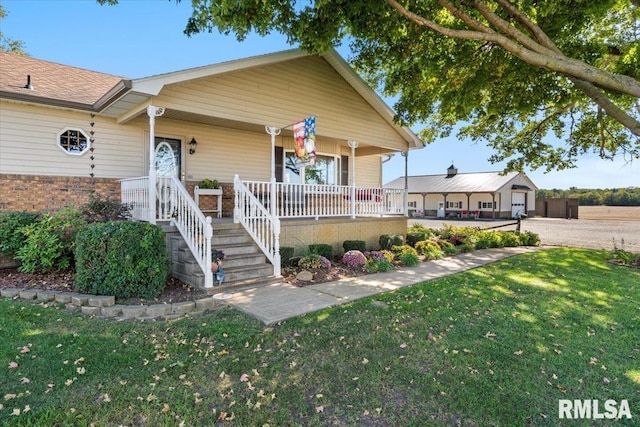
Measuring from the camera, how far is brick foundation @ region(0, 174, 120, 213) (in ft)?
25.3

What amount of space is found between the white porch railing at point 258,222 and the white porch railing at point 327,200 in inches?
25.4

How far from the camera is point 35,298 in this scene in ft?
18.4

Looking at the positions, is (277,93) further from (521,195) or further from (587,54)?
(521,195)

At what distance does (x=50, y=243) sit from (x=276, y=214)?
457cm

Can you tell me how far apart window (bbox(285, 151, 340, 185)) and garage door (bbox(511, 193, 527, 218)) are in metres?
31.1

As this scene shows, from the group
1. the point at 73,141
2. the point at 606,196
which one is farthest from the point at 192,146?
the point at 606,196

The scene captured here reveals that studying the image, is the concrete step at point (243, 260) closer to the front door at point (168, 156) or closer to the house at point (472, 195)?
the front door at point (168, 156)

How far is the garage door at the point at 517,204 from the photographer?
3716 centimetres

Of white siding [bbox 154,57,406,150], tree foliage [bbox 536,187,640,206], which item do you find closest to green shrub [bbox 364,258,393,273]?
white siding [bbox 154,57,406,150]

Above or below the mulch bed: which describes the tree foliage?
above

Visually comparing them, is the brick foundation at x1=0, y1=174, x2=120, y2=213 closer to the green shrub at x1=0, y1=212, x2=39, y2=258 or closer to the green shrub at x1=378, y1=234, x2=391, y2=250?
the green shrub at x1=0, y1=212, x2=39, y2=258

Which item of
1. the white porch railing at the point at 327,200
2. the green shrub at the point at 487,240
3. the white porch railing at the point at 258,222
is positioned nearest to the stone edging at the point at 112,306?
the white porch railing at the point at 258,222

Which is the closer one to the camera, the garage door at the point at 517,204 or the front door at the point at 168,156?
the front door at the point at 168,156

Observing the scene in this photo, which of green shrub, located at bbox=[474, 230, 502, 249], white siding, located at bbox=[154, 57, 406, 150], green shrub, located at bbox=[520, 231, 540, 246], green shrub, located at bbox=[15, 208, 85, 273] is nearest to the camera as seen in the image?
green shrub, located at bbox=[15, 208, 85, 273]
